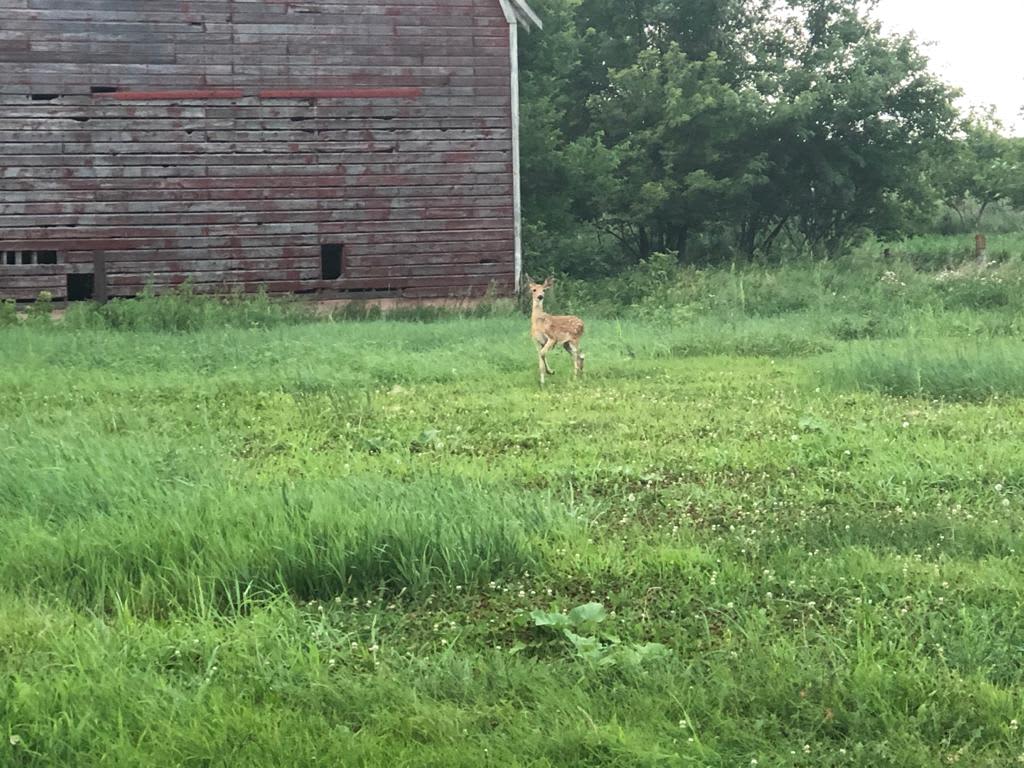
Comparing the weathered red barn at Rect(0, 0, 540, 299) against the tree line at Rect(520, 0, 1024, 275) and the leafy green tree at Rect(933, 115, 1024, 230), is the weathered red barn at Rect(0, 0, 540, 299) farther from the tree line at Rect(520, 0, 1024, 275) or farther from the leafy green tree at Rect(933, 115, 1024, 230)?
the leafy green tree at Rect(933, 115, 1024, 230)

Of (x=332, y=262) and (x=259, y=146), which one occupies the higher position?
(x=259, y=146)

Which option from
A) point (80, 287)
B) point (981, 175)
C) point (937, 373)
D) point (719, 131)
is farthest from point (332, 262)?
point (981, 175)

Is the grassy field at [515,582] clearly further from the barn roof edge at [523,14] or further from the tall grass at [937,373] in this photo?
the barn roof edge at [523,14]

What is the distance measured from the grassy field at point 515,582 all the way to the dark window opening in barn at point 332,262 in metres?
10.9

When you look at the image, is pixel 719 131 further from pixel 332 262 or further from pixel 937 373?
pixel 937 373

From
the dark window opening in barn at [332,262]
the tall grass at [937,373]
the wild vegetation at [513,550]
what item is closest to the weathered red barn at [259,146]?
the dark window opening in barn at [332,262]

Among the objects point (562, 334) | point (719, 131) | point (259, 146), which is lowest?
point (562, 334)

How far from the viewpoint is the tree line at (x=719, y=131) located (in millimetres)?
26656

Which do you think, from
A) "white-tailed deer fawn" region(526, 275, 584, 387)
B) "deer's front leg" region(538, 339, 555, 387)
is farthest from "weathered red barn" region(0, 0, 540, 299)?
"deer's front leg" region(538, 339, 555, 387)

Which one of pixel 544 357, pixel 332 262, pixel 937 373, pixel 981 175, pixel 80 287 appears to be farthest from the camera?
pixel 981 175

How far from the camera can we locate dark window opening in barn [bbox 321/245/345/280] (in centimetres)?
1969

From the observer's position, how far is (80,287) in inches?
748

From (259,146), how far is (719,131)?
1294cm

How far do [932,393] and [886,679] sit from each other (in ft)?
20.7
